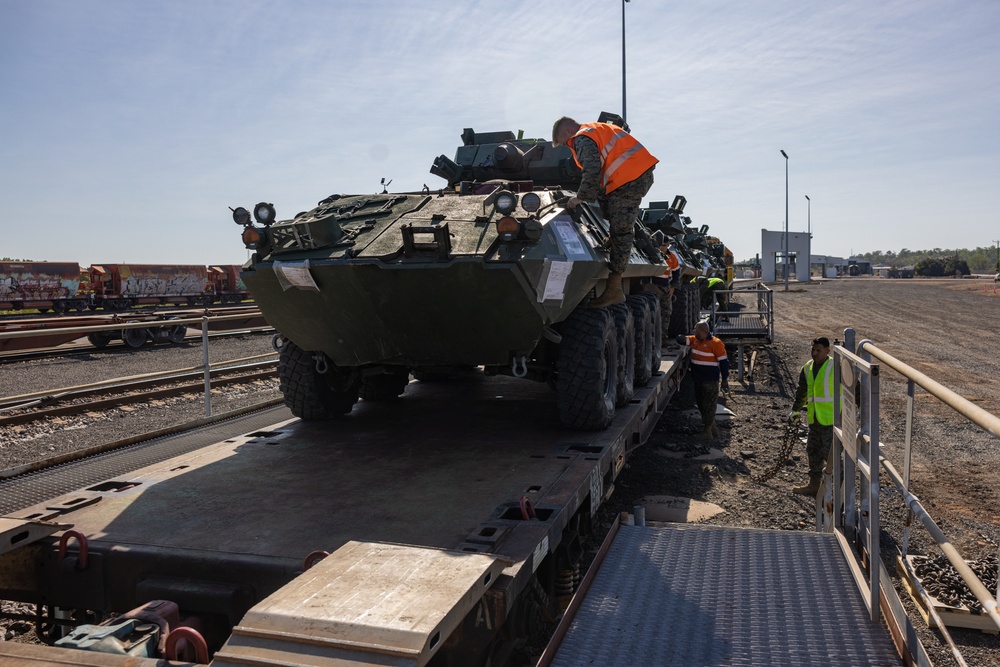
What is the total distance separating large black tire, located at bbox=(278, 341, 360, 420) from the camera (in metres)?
6.39

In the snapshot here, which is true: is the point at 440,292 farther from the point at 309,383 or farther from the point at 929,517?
the point at 929,517

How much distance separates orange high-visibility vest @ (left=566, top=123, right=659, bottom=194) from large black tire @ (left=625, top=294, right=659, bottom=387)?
5.46 ft

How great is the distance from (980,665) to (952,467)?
13.6 feet

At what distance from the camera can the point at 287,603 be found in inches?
102

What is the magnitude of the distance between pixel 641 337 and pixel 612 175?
213cm

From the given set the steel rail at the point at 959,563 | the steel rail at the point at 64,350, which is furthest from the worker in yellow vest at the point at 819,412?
the steel rail at the point at 64,350

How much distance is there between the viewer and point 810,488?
7270 millimetres

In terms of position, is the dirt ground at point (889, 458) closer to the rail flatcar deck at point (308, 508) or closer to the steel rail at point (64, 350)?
the rail flatcar deck at point (308, 508)

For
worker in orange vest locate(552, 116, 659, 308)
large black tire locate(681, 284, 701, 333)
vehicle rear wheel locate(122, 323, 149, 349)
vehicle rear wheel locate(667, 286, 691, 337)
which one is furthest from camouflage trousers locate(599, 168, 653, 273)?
vehicle rear wheel locate(122, 323, 149, 349)

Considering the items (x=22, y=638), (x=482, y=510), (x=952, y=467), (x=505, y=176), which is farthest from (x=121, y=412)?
(x=952, y=467)

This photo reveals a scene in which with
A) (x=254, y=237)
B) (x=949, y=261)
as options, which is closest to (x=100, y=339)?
(x=254, y=237)

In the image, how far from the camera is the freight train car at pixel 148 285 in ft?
100.0

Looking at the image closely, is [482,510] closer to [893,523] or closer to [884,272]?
[893,523]

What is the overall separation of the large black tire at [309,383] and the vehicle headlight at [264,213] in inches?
41.7
